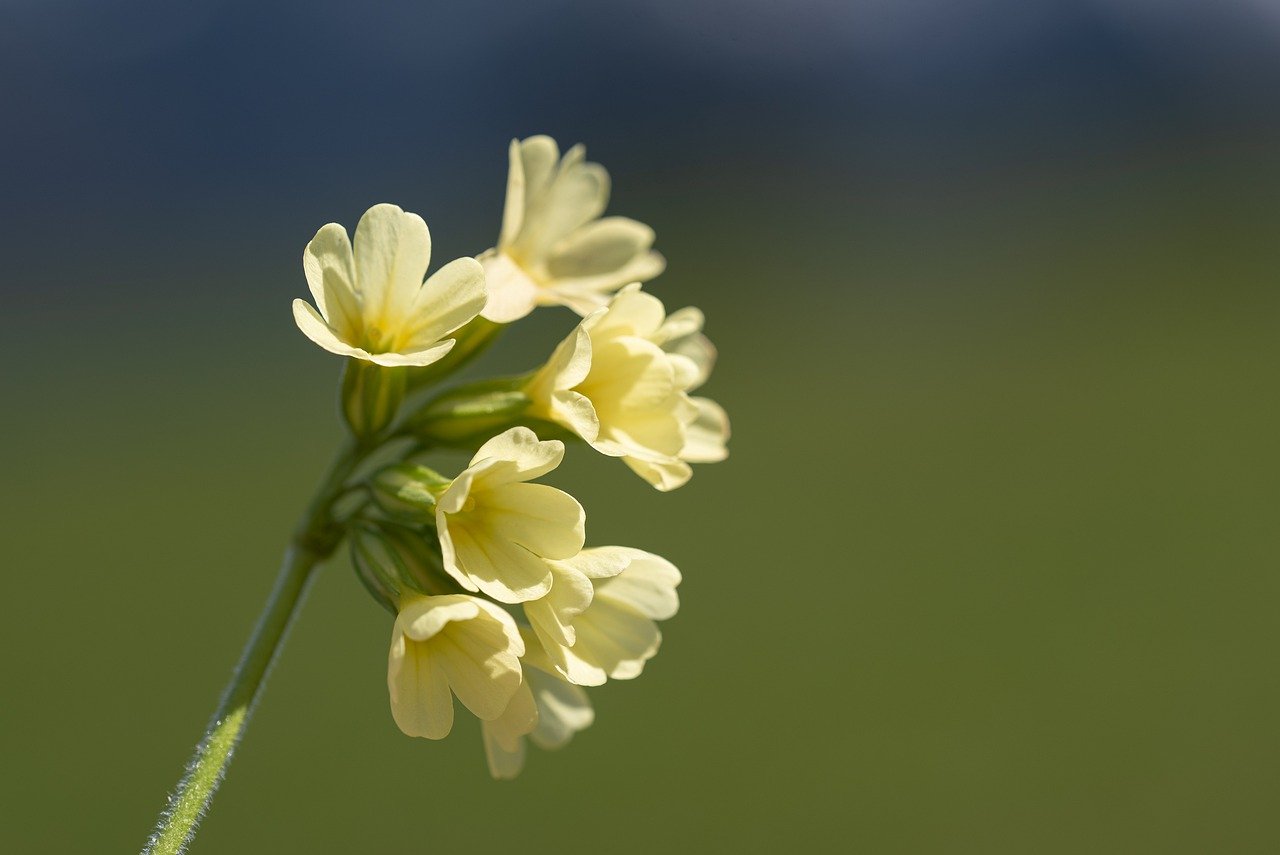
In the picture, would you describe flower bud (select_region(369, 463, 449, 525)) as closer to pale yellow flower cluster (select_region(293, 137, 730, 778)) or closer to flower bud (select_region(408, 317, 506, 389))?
pale yellow flower cluster (select_region(293, 137, 730, 778))

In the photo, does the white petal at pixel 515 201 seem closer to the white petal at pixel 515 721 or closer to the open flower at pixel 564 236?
the open flower at pixel 564 236

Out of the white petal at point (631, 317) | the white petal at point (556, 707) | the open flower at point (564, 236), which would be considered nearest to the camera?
the white petal at point (631, 317)

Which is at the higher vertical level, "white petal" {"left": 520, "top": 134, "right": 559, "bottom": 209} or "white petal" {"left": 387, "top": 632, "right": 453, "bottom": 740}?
"white petal" {"left": 520, "top": 134, "right": 559, "bottom": 209}

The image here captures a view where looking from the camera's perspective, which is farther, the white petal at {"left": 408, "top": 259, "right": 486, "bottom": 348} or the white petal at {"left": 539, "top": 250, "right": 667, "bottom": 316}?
the white petal at {"left": 539, "top": 250, "right": 667, "bottom": 316}

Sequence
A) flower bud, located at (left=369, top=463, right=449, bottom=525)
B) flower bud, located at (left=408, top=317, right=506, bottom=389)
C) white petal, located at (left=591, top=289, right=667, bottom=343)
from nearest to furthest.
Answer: flower bud, located at (left=369, top=463, right=449, bottom=525), white petal, located at (left=591, top=289, right=667, bottom=343), flower bud, located at (left=408, top=317, right=506, bottom=389)

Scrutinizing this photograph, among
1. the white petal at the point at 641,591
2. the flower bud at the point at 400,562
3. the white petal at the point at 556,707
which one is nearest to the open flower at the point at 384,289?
the flower bud at the point at 400,562

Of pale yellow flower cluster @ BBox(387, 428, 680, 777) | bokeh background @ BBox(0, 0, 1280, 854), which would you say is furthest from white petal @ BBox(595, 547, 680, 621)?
bokeh background @ BBox(0, 0, 1280, 854)
